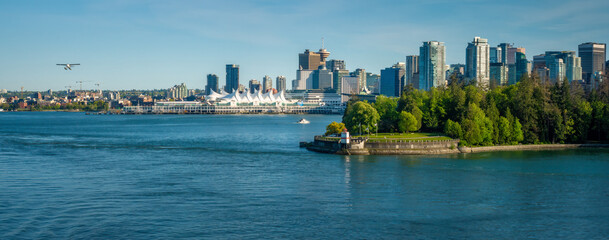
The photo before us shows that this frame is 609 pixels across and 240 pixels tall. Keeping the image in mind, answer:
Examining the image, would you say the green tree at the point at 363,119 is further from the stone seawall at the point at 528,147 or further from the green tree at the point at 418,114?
the stone seawall at the point at 528,147

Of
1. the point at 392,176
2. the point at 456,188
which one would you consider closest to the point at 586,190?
the point at 456,188

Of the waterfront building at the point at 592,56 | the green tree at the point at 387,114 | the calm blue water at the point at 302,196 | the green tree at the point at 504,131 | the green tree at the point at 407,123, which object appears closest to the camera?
the calm blue water at the point at 302,196

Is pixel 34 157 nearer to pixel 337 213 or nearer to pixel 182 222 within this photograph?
pixel 182 222

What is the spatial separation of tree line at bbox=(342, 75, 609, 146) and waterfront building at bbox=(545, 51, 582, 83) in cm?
13122

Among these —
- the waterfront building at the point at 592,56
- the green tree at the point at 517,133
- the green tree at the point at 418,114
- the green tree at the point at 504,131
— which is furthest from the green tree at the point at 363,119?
the waterfront building at the point at 592,56

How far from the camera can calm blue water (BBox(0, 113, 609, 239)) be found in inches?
746

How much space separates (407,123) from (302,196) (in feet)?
77.2

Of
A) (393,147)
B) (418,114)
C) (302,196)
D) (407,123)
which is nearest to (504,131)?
(418,114)

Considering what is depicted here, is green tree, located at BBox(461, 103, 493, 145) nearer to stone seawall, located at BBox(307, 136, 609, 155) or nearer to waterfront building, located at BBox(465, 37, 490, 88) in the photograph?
stone seawall, located at BBox(307, 136, 609, 155)

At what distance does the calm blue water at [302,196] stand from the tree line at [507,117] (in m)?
5.53

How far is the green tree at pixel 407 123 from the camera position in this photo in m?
45.9

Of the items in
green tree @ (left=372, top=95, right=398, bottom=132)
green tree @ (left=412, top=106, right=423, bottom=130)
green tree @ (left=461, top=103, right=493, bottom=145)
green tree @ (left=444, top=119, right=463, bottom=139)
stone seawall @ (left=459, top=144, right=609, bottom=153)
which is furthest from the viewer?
green tree @ (left=372, top=95, right=398, bottom=132)

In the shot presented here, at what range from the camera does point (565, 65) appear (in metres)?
177

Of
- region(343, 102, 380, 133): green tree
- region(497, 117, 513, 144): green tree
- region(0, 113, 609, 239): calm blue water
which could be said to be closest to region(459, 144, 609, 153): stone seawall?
region(497, 117, 513, 144): green tree
